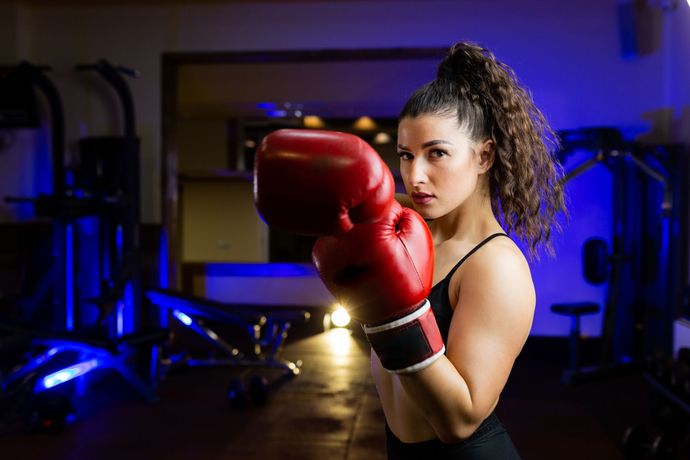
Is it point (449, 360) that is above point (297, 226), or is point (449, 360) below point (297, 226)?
below

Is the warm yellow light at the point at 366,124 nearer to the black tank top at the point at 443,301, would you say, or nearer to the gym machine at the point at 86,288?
the gym machine at the point at 86,288

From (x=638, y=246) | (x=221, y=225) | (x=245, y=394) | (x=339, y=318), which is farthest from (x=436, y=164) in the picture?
(x=221, y=225)

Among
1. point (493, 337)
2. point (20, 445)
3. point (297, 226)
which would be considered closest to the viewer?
point (297, 226)

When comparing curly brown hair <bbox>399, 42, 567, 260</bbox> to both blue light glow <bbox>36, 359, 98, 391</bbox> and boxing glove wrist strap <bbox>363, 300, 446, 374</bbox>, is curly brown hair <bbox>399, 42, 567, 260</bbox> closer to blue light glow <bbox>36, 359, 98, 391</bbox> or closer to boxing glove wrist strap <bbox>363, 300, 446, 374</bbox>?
boxing glove wrist strap <bbox>363, 300, 446, 374</bbox>

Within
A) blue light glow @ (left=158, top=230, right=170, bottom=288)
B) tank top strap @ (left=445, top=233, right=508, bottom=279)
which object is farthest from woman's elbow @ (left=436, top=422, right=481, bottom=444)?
blue light glow @ (left=158, top=230, right=170, bottom=288)

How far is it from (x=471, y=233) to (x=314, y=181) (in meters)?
0.39

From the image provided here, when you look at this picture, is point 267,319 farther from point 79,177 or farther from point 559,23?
point 559,23

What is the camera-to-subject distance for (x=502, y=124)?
108 centimetres

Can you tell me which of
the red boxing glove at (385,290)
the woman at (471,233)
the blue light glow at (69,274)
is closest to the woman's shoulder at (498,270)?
the woman at (471,233)

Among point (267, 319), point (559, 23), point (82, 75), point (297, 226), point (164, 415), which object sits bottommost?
point (164, 415)

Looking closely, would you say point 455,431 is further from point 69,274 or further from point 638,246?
point 638,246

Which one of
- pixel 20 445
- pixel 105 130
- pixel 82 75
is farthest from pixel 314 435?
pixel 82 75

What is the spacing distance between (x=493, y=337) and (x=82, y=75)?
16.1ft

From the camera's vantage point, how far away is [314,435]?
335cm
